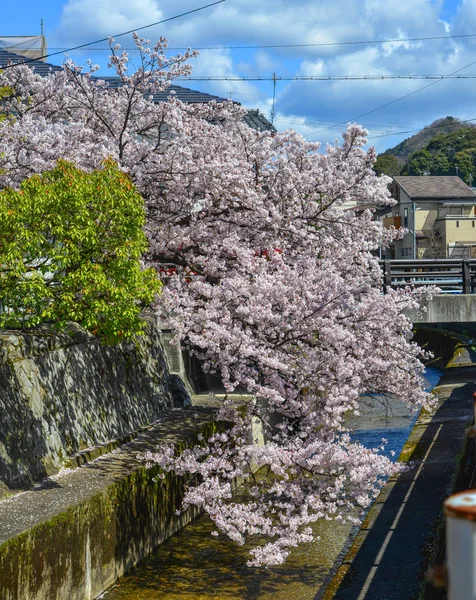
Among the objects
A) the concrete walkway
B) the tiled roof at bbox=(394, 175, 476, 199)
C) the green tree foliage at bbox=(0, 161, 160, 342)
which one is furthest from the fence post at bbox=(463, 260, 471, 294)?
the tiled roof at bbox=(394, 175, 476, 199)

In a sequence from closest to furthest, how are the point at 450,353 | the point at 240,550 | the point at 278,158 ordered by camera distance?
1. the point at 240,550
2. the point at 278,158
3. the point at 450,353

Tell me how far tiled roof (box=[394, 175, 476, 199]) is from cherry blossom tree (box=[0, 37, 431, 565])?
54.5 m

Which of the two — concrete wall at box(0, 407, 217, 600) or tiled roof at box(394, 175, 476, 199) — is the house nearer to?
tiled roof at box(394, 175, 476, 199)

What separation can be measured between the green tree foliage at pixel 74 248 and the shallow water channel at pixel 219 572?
3.63 m

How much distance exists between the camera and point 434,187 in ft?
231

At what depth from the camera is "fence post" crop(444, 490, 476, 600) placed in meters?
2.23

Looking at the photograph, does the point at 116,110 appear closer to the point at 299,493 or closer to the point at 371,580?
the point at 299,493

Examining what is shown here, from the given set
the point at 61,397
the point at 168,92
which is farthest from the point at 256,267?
the point at 168,92

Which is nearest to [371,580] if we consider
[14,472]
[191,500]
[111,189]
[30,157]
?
[191,500]

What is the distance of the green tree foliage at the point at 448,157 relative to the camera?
9619 cm

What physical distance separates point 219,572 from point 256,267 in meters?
5.03

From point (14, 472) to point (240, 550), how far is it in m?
4.24

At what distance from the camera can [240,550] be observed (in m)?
12.6

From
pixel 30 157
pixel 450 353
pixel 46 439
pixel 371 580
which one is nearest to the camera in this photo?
pixel 371 580
